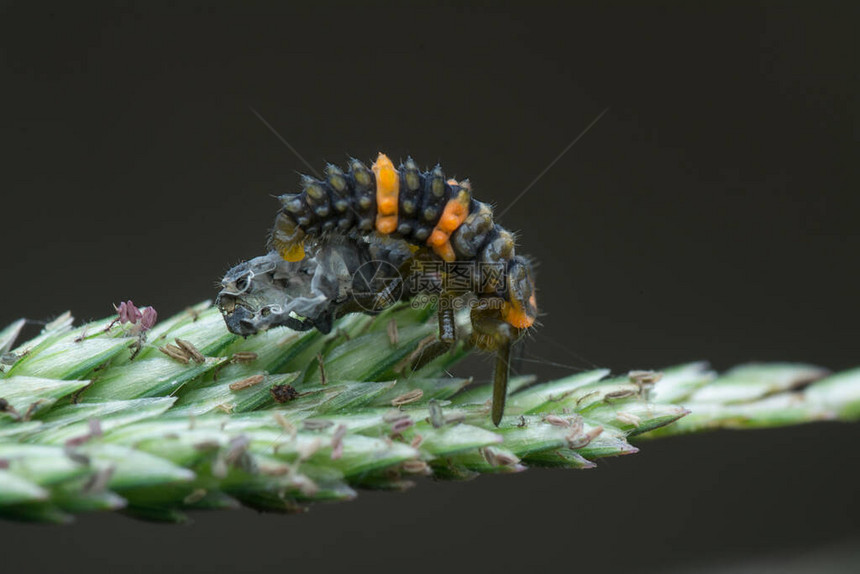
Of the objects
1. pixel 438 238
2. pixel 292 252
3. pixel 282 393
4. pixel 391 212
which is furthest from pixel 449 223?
pixel 282 393

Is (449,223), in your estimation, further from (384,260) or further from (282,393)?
(282,393)

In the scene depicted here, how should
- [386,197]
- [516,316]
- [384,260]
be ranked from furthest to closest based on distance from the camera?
1. [516,316]
2. [384,260]
3. [386,197]

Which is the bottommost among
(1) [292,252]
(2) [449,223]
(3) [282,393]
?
(3) [282,393]

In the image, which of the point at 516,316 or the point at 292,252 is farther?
the point at 516,316

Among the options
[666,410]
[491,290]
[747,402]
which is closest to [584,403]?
[666,410]

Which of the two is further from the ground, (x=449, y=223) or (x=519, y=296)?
(x=449, y=223)

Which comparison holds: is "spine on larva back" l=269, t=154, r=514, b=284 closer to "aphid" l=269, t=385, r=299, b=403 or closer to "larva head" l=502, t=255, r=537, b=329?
"larva head" l=502, t=255, r=537, b=329

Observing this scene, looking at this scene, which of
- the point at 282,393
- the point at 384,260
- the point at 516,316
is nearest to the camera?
the point at 282,393

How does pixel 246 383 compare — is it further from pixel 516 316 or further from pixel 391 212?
pixel 516 316

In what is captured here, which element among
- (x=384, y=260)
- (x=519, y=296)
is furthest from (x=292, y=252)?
(x=519, y=296)
